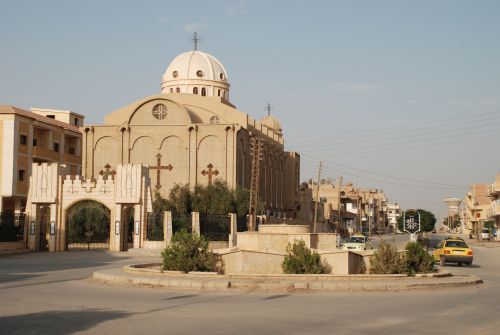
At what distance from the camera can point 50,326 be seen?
1098 cm

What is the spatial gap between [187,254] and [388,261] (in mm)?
5915

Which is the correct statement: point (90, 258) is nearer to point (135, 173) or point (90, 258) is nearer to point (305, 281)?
point (135, 173)

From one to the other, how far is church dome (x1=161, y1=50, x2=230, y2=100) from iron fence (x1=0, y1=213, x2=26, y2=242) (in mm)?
40381

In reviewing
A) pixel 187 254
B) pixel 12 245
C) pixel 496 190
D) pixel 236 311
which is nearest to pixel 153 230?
pixel 12 245

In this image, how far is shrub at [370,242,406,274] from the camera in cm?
2070

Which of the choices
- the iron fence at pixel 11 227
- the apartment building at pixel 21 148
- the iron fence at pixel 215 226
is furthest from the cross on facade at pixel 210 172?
the iron fence at pixel 11 227

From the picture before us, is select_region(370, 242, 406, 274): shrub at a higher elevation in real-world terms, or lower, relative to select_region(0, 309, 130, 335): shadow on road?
higher

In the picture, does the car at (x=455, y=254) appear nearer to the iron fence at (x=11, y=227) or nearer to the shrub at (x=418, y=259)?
the shrub at (x=418, y=259)

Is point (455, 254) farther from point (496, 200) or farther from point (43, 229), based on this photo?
point (496, 200)

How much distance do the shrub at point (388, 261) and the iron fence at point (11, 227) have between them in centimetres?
2560

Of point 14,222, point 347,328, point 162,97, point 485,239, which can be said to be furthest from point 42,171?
point 485,239

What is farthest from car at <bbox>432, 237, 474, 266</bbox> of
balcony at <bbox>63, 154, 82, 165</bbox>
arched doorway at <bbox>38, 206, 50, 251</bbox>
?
balcony at <bbox>63, 154, 82, 165</bbox>

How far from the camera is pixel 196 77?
261 feet

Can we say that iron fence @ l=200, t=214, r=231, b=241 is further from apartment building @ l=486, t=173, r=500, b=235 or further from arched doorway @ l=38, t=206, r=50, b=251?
apartment building @ l=486, t=173, r=500, b=235
